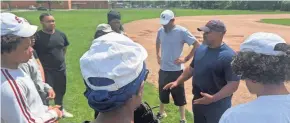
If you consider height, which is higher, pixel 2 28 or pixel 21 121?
pixel 2 28

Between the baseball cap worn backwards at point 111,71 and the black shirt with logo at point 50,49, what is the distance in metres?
4.72

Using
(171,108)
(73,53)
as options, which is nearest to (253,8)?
(73,53)

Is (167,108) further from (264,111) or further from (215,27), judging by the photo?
(264,111)

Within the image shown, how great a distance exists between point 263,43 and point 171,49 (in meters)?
4.20

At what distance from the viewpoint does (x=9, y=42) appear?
2939 mm

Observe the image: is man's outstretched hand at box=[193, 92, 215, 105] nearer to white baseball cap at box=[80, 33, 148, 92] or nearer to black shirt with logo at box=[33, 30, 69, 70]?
white baseball cap at box=[80, 33, 148, 92]

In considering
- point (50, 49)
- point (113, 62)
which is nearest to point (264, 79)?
point (113, 62)

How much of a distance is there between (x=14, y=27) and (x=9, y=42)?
0.12 metres

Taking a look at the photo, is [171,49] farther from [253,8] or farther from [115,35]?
[253,8]

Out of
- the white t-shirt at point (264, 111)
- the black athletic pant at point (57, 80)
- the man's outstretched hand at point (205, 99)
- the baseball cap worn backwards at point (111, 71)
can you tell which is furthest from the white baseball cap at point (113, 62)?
the black athletic pant at point (57, 80)

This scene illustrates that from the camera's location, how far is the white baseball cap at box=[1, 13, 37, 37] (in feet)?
9.42

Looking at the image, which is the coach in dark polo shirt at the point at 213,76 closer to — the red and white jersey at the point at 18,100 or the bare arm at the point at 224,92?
the bare arm at the point at 224,92

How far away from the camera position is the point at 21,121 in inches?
109

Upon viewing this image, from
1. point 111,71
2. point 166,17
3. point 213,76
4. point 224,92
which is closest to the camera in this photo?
point 111,71
